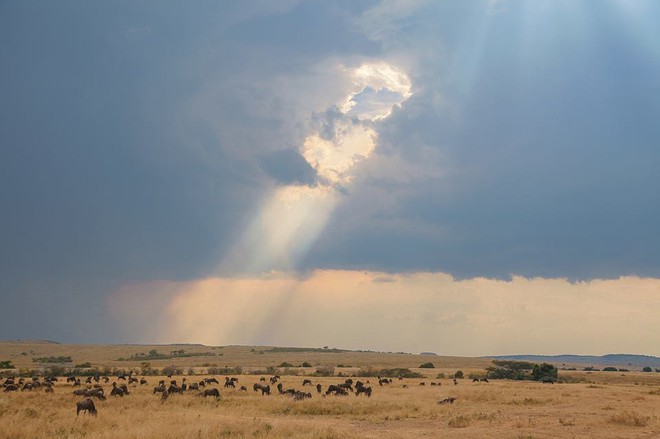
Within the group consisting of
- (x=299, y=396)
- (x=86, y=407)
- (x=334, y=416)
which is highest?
(x=86, y=407)

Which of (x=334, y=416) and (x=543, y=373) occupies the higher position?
(x=543, y=373)

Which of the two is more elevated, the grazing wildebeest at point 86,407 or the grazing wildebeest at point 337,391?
the grazing wildebeest at point 86,407

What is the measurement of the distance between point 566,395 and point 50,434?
3460 centimetres

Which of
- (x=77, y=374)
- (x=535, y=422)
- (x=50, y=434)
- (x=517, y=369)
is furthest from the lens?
(x=517, y=369)

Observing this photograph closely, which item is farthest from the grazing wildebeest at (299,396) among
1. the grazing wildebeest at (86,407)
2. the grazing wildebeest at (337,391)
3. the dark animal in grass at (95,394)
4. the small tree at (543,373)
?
the small tree at (543,373)

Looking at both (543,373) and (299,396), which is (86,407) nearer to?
(299,396)

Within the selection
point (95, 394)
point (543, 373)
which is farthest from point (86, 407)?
point (543, 373)

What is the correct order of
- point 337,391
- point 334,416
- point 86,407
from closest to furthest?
point 86,407, point 334,416, point 337,391

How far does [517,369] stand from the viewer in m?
84.7

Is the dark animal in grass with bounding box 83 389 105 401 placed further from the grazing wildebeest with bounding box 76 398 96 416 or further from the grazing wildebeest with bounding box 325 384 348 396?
the grazing wildebeest with bounding box 325 384 348 396

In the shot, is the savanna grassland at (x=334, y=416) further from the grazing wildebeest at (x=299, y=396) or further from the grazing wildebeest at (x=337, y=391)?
the grazing wildebeest at (x=337, y=391)

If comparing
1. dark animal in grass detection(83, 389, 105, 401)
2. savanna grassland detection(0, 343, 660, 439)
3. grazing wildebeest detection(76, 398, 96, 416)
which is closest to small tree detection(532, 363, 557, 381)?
savanna grassland detection(0, 343, 660, 439)

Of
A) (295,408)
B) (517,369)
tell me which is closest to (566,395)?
(295,408)

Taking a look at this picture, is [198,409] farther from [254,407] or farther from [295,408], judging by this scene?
[295,408]
